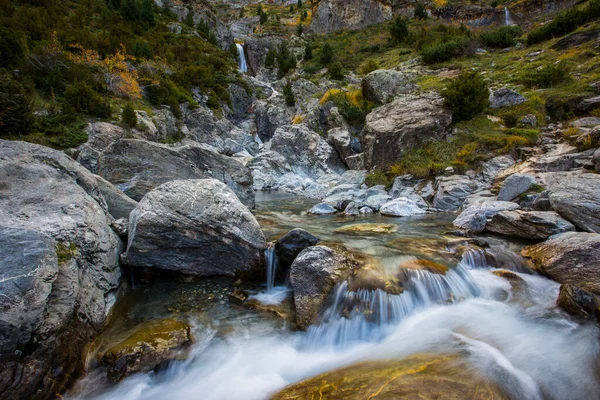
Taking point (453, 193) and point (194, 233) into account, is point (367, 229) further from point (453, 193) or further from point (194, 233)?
point (453, 193)

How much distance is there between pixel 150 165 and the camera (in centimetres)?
913

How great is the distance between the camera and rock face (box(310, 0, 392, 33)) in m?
49.2

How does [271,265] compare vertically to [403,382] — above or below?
above

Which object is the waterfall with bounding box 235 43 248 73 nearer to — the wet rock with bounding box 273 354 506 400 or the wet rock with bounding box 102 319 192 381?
the wet rock with bounding box 102 319 192 381

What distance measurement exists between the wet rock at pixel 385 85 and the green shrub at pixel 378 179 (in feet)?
28.8

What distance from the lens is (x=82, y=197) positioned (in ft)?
15.6

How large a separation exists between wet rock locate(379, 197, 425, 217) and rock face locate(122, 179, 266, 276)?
20.7ft

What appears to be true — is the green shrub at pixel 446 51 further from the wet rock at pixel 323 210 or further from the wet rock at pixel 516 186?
the wet rock at pixel 323 210

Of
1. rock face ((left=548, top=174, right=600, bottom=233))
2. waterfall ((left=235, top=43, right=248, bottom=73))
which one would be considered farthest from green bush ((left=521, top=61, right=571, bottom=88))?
waterfall ((left=235, top=43, right=248, bottom=73))

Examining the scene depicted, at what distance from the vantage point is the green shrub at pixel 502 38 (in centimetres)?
2523

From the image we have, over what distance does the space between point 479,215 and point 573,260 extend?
279cm

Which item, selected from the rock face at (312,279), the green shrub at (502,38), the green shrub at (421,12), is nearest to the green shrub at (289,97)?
the green shrub at (502,38)

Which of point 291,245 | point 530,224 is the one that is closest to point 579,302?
point 530,224

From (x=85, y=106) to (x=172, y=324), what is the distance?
16.2 meters
